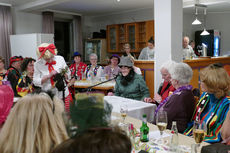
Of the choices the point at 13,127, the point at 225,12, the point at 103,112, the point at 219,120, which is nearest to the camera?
the point at 103,112

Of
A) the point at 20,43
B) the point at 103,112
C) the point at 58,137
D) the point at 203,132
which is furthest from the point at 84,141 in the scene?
the point at 20,43

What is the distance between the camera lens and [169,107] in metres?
2.17

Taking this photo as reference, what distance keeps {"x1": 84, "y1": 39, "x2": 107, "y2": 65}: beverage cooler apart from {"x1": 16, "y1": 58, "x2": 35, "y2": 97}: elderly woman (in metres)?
5.36

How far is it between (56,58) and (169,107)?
175cm

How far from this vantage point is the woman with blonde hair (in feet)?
3.03

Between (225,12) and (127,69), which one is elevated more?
(225,12)

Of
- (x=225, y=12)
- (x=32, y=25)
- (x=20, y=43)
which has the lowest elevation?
(x=20, y=43)

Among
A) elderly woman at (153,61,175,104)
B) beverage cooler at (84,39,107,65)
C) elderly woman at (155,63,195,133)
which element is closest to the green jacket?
elderly woman at (153,61,175,104)

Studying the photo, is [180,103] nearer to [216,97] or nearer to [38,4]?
[216,97]

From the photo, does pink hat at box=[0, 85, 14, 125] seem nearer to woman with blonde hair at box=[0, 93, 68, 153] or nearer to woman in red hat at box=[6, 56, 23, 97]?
woman with blonde hair at box=[0, 93, 68, 153]

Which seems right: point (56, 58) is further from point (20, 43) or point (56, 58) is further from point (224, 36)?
point (224, 36)

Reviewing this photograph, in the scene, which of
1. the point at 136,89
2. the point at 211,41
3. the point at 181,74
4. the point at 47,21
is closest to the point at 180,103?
the point at 181,74

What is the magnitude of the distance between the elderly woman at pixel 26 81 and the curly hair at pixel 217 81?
2301 mm

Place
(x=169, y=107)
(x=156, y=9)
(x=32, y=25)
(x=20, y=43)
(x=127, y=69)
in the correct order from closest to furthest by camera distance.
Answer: (x=169, y=107)
(x=127, y=69)
(x=156, y=9)
(x=20, y=43)
(x=32, y=25)
